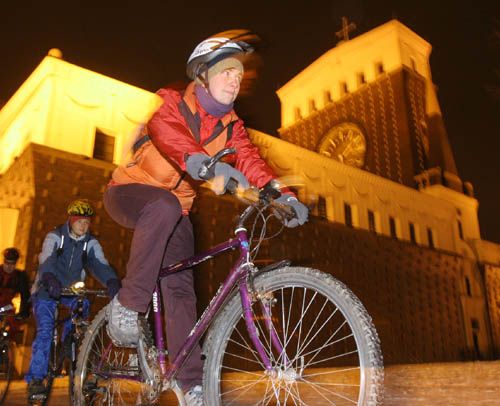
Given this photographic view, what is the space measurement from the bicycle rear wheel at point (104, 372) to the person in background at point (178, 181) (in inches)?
10.4

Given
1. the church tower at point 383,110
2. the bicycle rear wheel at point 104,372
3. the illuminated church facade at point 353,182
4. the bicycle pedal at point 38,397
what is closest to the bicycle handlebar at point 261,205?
the illuminated church facade at point 353,182

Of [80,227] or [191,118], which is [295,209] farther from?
[80,227]

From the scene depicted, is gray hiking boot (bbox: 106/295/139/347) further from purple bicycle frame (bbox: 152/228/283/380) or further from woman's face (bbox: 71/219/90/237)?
woman's face (bbox: 71/219/90/237)

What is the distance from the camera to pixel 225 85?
298 centimetres

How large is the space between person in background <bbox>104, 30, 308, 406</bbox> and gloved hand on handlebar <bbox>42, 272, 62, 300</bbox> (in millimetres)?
1662

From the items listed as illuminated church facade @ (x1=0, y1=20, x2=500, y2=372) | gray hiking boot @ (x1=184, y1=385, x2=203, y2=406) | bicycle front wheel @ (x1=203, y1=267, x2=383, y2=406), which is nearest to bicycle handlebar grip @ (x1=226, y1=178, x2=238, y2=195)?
bicycle front wheel @ (x1=203, y1=267, x2=383, y2=406)

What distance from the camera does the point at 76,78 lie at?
15.2 m

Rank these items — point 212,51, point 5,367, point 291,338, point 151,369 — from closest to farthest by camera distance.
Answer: point 291,338 < point 151,369 < point 212,51 < point 5,367

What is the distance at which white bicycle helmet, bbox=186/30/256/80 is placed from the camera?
2.92 m

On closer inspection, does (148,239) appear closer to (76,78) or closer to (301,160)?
(76,78)

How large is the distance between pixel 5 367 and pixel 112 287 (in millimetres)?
2215

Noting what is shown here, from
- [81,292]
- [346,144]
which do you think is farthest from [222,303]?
[346,144]

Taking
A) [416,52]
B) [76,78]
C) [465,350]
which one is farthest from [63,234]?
[416,52]

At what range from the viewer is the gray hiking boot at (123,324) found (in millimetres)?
2801
